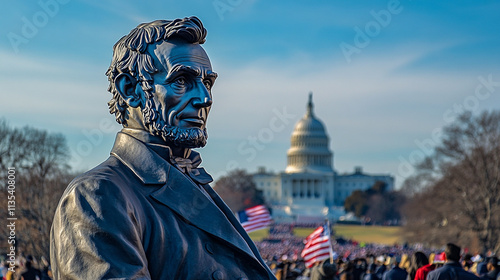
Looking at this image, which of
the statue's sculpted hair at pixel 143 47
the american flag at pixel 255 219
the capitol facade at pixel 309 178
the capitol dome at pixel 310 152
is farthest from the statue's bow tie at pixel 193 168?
the capitol dome at pixel 310 152

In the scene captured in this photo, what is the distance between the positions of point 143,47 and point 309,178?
135111mm

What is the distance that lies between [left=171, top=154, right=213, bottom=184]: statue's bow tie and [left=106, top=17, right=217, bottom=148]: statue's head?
0.24 feet

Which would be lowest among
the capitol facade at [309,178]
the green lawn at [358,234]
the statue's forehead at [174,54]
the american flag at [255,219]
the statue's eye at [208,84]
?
the statue's eye at [208,84]

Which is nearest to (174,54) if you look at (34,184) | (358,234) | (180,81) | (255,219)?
(180,81)

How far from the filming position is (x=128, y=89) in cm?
235

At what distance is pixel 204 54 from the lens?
2.38m

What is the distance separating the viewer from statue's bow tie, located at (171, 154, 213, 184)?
237 centimetres

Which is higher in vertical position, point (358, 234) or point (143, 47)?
point (358, 234)

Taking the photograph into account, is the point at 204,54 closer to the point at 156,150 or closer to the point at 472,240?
the point at 156,150

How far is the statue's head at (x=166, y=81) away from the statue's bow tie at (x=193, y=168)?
0.24 feet

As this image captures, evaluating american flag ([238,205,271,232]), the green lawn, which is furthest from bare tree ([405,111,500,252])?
the green lawn

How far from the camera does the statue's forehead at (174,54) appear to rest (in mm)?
2277

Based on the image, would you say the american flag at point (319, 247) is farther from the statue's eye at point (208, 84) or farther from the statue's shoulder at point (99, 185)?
the statue's shoulder at point (99, 185)

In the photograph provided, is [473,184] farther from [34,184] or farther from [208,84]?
[208,84]
